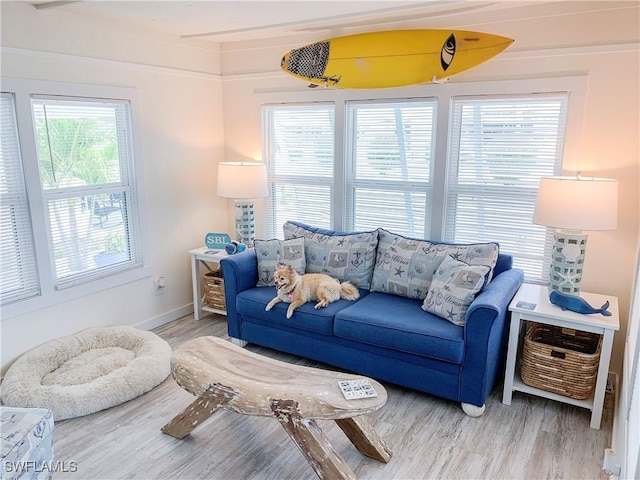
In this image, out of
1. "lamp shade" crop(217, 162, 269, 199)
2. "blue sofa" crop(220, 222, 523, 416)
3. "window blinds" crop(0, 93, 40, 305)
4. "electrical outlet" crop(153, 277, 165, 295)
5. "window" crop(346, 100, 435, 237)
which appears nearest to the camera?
"blue sofa" crop(220, 222, 523, 416)

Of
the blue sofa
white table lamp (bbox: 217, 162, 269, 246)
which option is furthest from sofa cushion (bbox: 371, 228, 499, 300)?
white table lamp (bbox: 217, 162, 269, 246)

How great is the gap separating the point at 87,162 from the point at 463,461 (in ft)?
10.3

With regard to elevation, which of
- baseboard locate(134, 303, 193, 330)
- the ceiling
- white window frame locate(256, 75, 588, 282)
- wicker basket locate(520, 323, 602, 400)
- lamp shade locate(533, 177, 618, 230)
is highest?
the ceiling

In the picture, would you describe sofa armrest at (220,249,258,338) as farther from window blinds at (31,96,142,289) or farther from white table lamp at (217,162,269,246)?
window blinds at (31,96,142,289)

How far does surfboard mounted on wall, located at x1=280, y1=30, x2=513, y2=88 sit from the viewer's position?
3012mm

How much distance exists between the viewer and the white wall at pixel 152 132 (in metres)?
2.97

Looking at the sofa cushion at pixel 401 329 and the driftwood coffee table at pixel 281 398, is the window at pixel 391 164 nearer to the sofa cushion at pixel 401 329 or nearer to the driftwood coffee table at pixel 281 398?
the sofa cushion at pixel 401 329

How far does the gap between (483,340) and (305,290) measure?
3.92ft

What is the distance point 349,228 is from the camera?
3965 mm

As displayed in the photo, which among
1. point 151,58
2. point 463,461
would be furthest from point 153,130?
point 463,461

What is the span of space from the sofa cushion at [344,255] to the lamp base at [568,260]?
1.21 meters

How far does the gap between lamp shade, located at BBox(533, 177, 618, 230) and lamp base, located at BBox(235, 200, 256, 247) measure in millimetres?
2373

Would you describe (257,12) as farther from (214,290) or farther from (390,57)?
(214,290)

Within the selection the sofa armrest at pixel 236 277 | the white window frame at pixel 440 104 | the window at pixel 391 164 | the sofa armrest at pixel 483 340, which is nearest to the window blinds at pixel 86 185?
the sofa armrest at pixel 236 277
